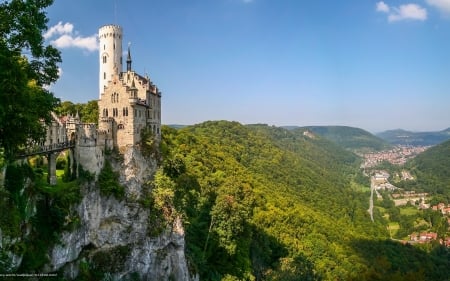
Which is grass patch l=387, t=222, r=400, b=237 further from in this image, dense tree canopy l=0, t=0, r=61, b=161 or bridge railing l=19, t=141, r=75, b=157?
dense tree canopy l=0, t=0, r=61, b=161

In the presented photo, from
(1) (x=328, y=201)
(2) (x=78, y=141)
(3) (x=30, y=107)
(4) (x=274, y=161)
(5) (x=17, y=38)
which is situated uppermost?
(5) (x=17, y=38)

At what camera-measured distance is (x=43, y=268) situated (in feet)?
106

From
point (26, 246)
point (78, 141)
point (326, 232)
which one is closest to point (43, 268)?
point (26, 246)

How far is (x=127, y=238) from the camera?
43812mm

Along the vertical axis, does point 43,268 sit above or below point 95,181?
below

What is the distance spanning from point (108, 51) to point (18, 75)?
31.4 m

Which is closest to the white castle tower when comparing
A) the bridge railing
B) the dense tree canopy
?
the bridge railing

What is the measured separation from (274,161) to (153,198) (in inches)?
4077

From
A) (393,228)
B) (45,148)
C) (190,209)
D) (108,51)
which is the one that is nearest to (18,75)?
(45,148)

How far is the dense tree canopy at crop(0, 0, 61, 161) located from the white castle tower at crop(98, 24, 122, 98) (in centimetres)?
2688

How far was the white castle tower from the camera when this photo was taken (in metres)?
53.5

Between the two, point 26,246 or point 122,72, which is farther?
point 122,72

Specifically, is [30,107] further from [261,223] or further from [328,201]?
[328,201]

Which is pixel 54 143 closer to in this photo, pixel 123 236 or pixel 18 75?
pixel 123 236
